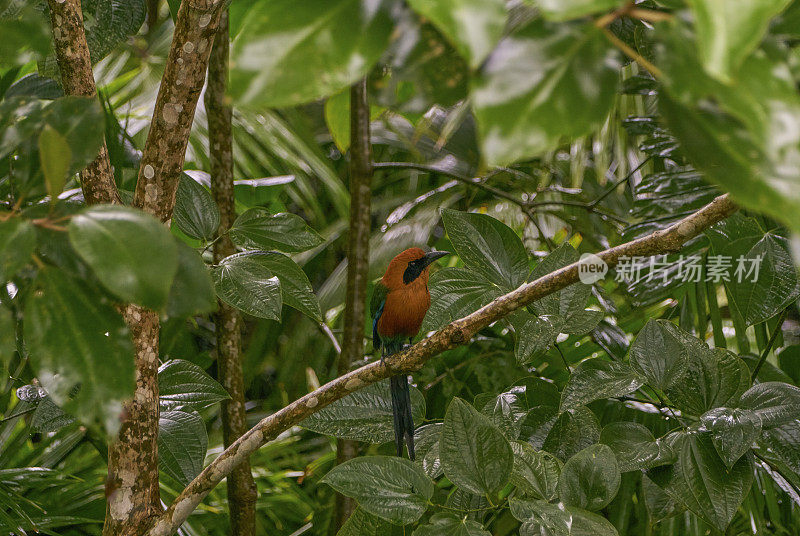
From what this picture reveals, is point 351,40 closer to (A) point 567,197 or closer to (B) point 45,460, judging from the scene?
(B) point 45,460

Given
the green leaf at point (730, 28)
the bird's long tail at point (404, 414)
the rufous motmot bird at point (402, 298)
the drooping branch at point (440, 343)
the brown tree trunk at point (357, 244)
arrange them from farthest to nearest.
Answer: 1. the rufous motmot bird at point (402, 298)
2. the brown tree trunk at point (357, 244)
3. the bird's long tail at point (404, 414)
4. the drooping branch at point (440, 343)
5. the green leaf at point (730, 28)

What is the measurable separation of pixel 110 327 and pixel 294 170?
1.94m

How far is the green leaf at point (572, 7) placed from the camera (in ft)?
0.57

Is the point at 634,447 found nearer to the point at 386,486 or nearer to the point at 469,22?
the point at 386,486

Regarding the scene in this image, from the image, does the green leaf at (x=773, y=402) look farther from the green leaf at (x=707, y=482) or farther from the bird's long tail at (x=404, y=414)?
the bird's long tail at (x=404, y=414)

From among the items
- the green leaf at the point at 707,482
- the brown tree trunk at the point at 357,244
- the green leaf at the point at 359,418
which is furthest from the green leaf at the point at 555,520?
the brown tree trunk at the point at 357,244

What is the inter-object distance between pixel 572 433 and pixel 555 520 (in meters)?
0.22

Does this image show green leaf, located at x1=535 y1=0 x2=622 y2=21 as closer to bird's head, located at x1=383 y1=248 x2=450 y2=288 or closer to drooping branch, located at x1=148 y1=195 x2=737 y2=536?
drooping branch, located at x1=148 y1=195 x2=737 y2=536

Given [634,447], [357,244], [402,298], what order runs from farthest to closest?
[402,298], [357,244], [634,447]

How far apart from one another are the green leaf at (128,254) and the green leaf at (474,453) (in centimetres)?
39

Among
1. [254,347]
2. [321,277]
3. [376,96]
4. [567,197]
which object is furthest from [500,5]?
[321,277]

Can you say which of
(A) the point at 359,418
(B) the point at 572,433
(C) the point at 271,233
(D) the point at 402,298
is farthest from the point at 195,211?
(D) the point at 402,298

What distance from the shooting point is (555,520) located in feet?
1.86

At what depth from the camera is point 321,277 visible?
2.61 meters
